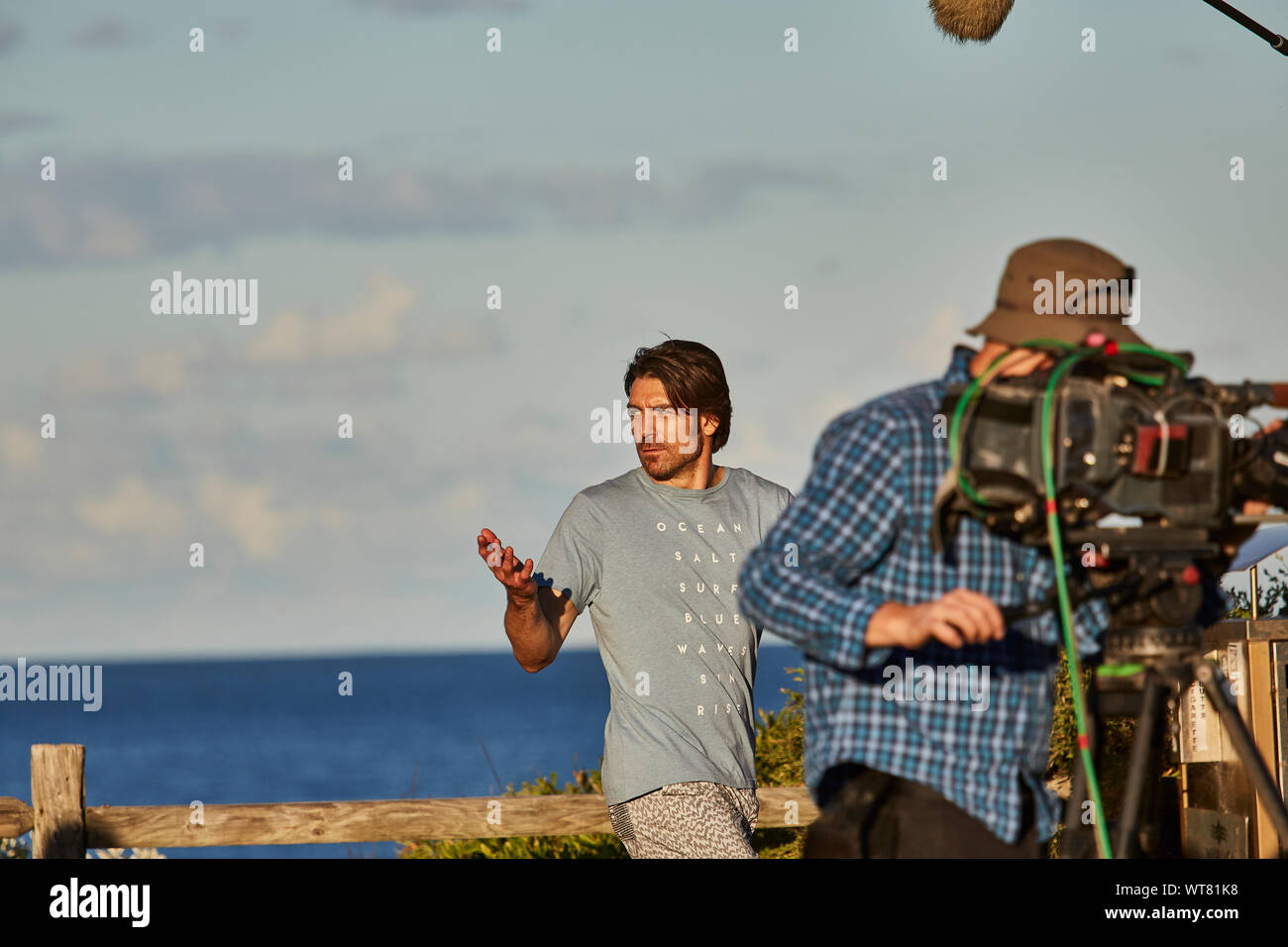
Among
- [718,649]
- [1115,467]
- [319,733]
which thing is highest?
[1115,467]

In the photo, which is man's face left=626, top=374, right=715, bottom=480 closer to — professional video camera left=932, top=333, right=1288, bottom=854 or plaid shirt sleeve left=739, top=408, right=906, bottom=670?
plaid shirt sleeve left=739, top=408, right=906, bottom=670

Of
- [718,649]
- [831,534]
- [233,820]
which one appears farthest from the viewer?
[233,820]

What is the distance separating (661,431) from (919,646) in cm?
228

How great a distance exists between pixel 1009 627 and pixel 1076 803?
39 cm

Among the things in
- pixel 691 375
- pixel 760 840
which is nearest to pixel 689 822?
pixel 691 375

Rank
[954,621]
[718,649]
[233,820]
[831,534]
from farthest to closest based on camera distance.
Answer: [233,820]
[718,649]
[831,534]
[954,621]

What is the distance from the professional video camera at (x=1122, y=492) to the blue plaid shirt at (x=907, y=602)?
0.35 ft

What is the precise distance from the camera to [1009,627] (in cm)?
338

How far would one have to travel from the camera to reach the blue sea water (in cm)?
6178

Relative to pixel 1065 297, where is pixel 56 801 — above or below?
below

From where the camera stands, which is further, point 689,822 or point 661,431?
point 661,431

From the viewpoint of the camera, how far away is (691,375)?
5.45 meters

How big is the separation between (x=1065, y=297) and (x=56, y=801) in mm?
5016

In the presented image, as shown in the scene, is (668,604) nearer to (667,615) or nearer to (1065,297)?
(667,615)
